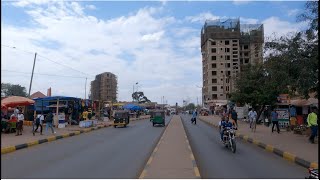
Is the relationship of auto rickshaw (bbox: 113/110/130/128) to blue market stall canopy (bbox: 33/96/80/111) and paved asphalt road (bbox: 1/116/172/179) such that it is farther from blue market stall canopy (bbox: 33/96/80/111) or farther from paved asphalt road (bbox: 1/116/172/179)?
paved asphalt road (bbox: 1/116/172/179)

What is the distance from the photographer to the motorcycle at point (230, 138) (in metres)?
18.9

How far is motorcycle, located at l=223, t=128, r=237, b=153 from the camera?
18.9 m

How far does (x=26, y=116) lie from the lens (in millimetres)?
47125

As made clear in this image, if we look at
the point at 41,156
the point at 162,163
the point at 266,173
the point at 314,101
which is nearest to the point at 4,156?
the point at 41,156

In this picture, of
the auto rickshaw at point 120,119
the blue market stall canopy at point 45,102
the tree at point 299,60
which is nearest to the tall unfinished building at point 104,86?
the blue market stall canopy at point 45,102

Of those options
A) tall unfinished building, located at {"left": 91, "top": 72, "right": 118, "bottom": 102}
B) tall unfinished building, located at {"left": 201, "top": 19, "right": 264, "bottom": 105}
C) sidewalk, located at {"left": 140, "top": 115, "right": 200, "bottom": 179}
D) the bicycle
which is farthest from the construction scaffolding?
sidewalk, located at {"left": 140, "top": 115, "right": 200, "bottom": 179}

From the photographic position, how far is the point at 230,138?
19.1 m

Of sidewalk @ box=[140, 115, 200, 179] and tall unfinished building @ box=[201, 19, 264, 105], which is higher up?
tall unfinished building @ box=[201, 19, 264, 105]

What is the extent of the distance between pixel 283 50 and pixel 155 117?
91.6 feet

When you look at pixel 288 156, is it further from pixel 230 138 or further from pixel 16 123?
pixel 16 123

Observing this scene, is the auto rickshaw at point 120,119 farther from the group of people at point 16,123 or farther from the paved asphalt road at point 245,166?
the paved asphalt road at point 245,166

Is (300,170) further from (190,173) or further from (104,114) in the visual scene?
(104,114)

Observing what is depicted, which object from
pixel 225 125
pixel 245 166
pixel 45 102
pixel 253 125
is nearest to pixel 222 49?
pixel 45 102

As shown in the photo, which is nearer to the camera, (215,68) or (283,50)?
(283,50)
